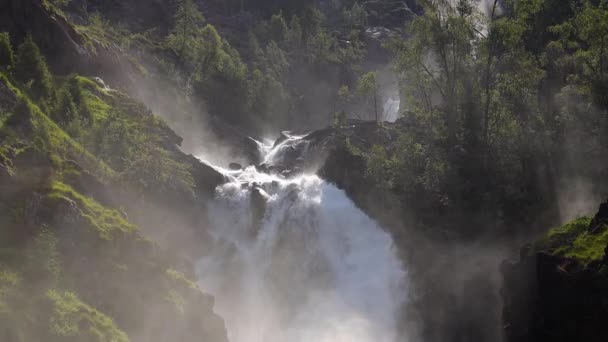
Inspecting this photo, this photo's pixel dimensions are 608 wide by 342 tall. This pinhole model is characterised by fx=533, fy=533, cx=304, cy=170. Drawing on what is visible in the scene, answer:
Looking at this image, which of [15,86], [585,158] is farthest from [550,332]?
[15,86]

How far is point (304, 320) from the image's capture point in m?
44.0

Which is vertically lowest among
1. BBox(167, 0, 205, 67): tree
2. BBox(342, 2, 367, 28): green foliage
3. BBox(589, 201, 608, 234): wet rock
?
BBox(589, 201, 608, 234): wet rock

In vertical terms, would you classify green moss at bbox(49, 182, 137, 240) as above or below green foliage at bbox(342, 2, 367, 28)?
below

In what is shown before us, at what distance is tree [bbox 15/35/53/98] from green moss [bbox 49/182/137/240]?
15129 mm

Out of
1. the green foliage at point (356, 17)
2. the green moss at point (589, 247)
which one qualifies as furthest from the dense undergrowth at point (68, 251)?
the green foliage at point (356, 17)

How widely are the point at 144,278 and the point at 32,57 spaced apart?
76.5 ft

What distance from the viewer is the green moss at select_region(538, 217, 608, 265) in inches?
1003

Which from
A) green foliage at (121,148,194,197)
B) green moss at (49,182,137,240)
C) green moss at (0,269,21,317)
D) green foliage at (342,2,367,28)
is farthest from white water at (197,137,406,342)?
green foliage at (342,2,367,28)

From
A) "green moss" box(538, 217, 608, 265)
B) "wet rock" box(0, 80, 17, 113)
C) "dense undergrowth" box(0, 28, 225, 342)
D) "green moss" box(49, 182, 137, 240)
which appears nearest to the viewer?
"dense undergrowth" box(0, 28, 225, 342)

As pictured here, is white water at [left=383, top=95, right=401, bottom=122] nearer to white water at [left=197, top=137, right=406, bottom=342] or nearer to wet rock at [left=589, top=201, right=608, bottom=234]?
white water at [left=197, top=137, right=406, bottom=342]

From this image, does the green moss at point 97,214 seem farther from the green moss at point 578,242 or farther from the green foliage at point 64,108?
the green moss at point 578,242

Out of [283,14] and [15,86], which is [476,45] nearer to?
[15,86]

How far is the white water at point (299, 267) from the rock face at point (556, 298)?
13078 mm

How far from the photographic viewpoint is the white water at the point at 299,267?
4353 cm
